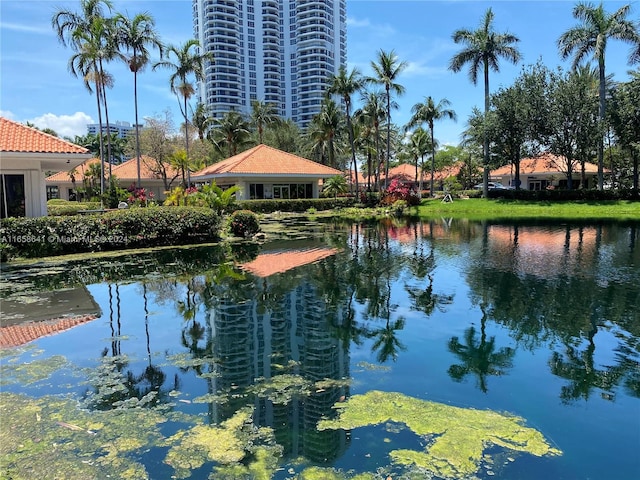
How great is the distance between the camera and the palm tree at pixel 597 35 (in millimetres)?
33781

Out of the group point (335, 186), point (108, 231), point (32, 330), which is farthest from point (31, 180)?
point (335, 186)

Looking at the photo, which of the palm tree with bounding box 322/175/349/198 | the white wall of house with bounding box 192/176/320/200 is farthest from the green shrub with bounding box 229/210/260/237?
the palm tree with bounding box 322/175/349/198

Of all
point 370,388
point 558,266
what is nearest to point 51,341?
point 370,388

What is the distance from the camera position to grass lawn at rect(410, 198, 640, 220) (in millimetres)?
32747

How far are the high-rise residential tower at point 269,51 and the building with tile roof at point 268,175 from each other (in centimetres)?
8180

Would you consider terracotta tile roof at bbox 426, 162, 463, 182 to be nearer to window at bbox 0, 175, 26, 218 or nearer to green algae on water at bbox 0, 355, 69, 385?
window at bbox 0, 175, 26, 218

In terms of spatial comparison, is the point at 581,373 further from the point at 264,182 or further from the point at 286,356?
the point at 264,182

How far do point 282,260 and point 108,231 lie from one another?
671 cm

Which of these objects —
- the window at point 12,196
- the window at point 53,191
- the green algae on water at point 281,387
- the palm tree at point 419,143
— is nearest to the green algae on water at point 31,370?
the green algae on water at point 281,387

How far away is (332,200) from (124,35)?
20.0 metres

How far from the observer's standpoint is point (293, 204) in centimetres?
3784

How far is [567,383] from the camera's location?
593 centimetres

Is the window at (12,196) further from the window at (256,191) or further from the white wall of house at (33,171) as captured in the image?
the window at (256,191)

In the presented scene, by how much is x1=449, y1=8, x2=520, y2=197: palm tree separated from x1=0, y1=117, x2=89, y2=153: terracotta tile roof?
1361 inches
